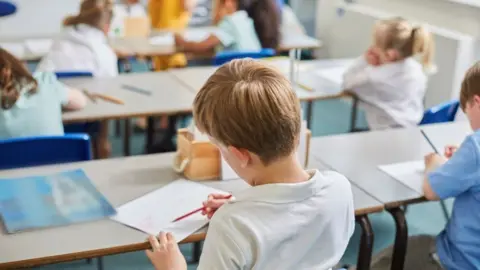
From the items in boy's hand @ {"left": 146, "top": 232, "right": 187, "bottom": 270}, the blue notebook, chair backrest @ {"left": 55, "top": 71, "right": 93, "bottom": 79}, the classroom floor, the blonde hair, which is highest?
the blonde hair

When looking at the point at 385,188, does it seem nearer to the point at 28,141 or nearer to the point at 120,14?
the point at 28,141

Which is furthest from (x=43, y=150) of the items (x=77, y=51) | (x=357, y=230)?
(x=357, y=230)

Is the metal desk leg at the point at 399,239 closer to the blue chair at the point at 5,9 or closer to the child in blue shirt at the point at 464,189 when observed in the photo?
the child in blue shirt at the point at 464,189

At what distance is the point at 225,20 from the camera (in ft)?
13.8

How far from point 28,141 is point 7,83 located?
402 mm

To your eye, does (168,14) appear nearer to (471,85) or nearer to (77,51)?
(77,51)

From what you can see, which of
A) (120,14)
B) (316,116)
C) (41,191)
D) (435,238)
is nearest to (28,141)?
(41,191)

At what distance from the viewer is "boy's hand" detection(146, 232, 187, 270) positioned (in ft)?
4.66

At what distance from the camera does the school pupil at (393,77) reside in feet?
10.8

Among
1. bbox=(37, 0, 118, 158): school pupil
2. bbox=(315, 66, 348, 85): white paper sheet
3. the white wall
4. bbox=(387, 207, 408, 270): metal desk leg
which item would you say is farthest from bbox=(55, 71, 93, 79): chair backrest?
the white wall

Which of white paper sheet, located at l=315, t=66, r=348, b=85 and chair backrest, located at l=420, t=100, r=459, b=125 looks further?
white paper sheet, located at l=315, t=66, r=348, b=85

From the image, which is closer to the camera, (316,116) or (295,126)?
(295,126)

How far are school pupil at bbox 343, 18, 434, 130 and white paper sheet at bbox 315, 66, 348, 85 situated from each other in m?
0.17

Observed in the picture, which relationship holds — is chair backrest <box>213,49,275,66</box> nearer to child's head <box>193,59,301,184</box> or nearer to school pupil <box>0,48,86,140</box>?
school pupil <box>0,48,86,140</box>
